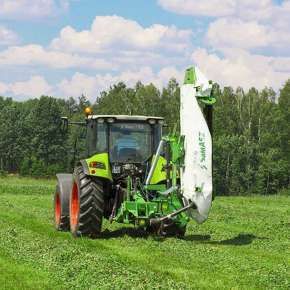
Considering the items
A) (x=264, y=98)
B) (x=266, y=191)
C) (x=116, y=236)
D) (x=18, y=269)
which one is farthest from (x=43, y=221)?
(x=264, y=98)

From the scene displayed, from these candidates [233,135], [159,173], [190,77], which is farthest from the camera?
[233,135]

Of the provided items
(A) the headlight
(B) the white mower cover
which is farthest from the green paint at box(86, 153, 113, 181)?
(B) the white mower cover

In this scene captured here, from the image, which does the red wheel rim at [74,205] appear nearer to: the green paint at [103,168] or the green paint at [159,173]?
the green paint at [103,168]

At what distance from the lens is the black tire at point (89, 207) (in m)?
12.4

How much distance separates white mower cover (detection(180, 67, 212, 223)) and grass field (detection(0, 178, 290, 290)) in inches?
30.5

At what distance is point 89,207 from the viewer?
1242 cm

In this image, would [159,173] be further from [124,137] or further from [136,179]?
→ [124,137]

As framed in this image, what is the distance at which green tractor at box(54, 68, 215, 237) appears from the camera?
→ 37.7ft

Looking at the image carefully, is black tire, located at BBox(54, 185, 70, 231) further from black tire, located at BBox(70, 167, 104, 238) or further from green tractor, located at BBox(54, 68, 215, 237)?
black tire, located at BBox(70, 167, 104, 238)

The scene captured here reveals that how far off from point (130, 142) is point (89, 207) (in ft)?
5.78

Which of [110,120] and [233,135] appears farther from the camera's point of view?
[233,135]

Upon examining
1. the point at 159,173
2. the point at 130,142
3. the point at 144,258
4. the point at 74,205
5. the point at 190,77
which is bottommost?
the point at 144,258

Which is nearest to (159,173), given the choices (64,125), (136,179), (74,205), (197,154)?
(136,179)

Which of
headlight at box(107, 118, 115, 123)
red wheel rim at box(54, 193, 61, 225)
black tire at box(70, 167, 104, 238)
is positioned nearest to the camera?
black tire at box(70, 167, 104, 238)
